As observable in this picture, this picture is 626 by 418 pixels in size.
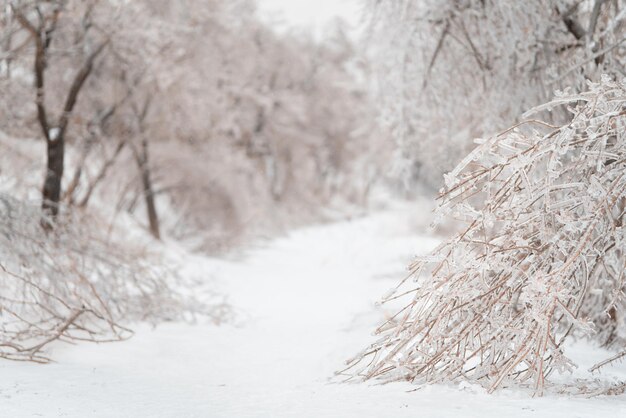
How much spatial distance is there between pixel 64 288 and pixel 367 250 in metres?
11.0

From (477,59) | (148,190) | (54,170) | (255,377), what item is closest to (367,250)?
(148,190)

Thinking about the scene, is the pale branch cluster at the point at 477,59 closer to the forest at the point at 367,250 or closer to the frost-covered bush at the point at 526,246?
the forest at the point at 367,250

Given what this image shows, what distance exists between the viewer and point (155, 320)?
23.9 ft

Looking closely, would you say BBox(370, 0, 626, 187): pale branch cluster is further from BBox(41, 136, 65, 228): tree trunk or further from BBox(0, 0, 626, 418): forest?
BBox(41, 136, 65, 228): tree trunk

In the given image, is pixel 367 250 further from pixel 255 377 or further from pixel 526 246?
pixel 526 246

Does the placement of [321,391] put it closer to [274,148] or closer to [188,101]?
[188,101]

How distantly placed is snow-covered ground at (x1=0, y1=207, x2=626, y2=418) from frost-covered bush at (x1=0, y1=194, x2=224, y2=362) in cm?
25

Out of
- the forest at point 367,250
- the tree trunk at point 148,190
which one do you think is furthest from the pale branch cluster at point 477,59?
the tree trunk at point 148,190

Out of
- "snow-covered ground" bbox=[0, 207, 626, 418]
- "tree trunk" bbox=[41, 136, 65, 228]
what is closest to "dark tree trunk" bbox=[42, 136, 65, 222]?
"tree trunk" bbox=[41, 136, 65, 228]

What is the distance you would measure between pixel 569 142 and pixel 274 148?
82.0ft

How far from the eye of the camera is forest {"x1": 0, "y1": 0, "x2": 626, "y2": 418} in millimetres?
3475

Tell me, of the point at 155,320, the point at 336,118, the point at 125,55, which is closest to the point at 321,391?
the point at 155,320

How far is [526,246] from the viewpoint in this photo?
3424 millimetres

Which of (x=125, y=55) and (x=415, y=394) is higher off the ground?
(x=125, y=55)
